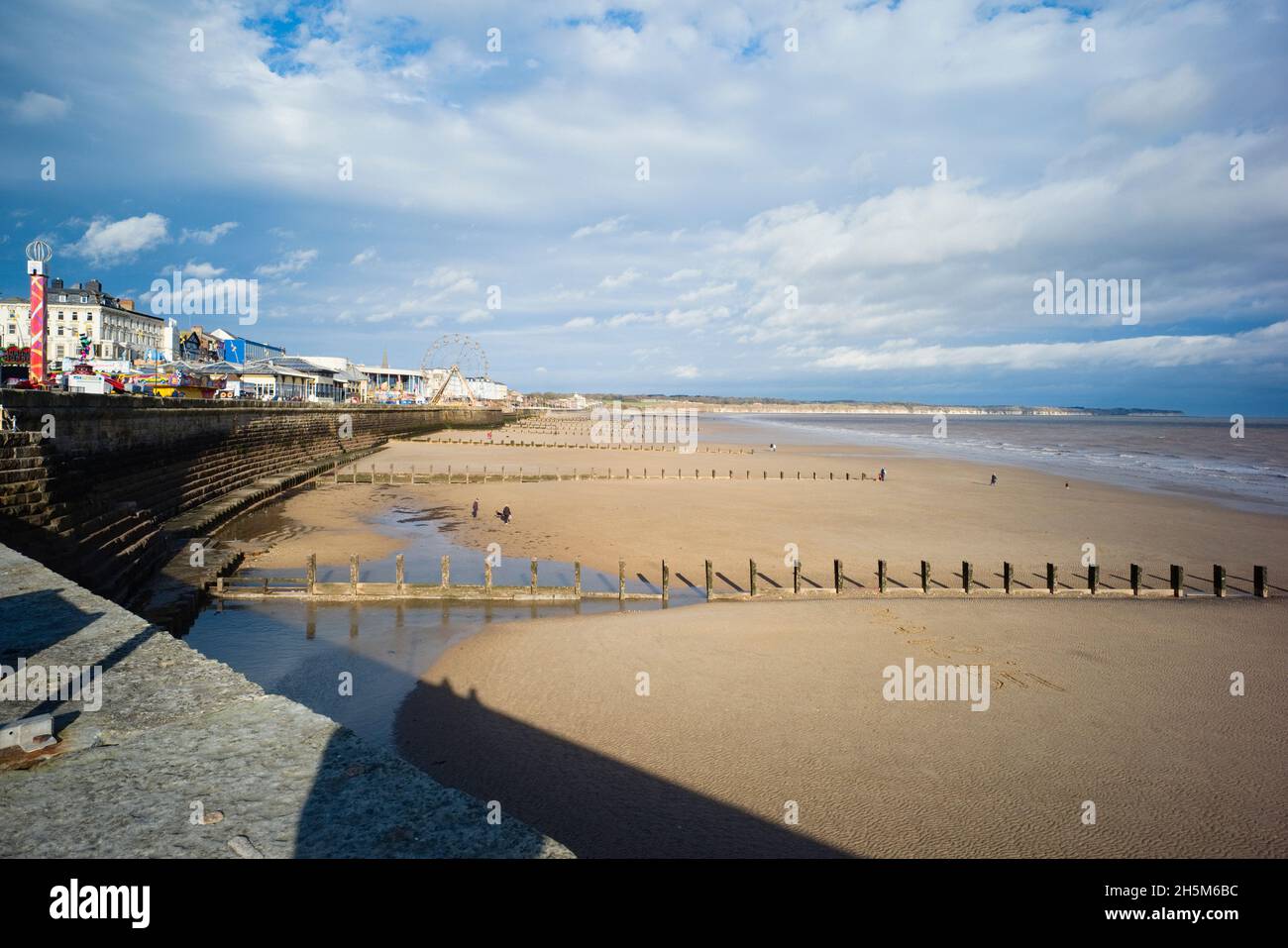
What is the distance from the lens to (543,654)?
14.6 meters

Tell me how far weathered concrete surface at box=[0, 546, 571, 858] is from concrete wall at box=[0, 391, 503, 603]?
10167 millimetres

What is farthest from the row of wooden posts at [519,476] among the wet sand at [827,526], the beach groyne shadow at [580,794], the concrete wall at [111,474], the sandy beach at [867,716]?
the beach groyne shadow at [580,794]

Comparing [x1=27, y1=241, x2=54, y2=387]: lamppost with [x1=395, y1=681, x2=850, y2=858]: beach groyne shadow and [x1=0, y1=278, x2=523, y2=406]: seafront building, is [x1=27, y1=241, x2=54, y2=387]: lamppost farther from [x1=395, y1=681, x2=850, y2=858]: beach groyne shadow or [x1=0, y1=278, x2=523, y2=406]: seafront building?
[x1=395, y1=681, x2=850, y2=858]: beach groyne shadow

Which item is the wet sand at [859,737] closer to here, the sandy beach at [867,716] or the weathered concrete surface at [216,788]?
the sandy beach at [867,716]

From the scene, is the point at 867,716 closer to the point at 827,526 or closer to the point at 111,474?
the point at 827,526

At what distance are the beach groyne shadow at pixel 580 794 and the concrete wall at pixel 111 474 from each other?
9.85m

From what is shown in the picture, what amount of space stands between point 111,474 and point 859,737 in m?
22.6

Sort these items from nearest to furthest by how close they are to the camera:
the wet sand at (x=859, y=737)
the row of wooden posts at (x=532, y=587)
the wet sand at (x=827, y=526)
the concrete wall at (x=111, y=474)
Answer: the wet sand at (x=859, y=737)
the concrete wall at (x=111, y=474)
the row of wooden posts at (x=532, y=587)
the wet sand at (x=827, y=526)

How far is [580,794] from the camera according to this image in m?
9.30

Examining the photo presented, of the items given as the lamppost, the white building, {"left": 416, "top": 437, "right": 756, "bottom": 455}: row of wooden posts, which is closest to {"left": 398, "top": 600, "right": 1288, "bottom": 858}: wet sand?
the lamppost

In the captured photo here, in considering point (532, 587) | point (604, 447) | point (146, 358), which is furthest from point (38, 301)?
point (146, 358)

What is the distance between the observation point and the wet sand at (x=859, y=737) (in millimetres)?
8641

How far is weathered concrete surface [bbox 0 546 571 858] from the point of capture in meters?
4.77
